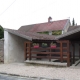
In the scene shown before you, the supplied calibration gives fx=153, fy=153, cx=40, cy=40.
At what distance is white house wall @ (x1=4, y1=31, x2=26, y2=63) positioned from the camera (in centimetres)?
1320

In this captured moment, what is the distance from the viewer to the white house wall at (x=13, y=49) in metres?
13.2

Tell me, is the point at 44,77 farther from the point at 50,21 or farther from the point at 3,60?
the point at 50,21

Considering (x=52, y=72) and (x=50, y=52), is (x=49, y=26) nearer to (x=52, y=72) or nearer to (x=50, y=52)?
(x=50, y=52)

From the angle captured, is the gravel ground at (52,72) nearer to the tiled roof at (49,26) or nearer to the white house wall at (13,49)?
the white house wall at (13,49)

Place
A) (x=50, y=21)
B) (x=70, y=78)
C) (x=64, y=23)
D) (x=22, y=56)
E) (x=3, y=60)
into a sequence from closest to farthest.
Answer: (x=70, y=78) < (x=3, y=60) < (x=22, y=56) < (x=64, y=23) < (x=50, y=21)

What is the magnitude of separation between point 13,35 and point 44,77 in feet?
22.6

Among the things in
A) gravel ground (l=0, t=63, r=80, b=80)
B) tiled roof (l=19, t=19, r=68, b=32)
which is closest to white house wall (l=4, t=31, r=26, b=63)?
gravel ground (l=0, t=63, r=80, b=80)

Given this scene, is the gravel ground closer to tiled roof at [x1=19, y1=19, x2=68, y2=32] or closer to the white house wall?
the white house wall

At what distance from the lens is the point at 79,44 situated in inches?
669

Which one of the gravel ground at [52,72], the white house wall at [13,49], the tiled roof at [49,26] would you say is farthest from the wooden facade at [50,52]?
the tiled roof at [49,26]

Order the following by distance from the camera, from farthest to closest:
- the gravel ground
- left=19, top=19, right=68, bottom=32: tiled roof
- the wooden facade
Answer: left=19, top=19, right=68, bottom=32: tiled roof → the wooden facade → the gravel ground

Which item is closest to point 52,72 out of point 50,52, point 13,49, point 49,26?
point 50,52

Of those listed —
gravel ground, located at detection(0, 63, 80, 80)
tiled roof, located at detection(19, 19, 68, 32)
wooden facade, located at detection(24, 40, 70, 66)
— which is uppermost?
tiled roof, located at detection(19, 19, 68, 32)

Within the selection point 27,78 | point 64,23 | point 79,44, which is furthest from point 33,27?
point 27,78
